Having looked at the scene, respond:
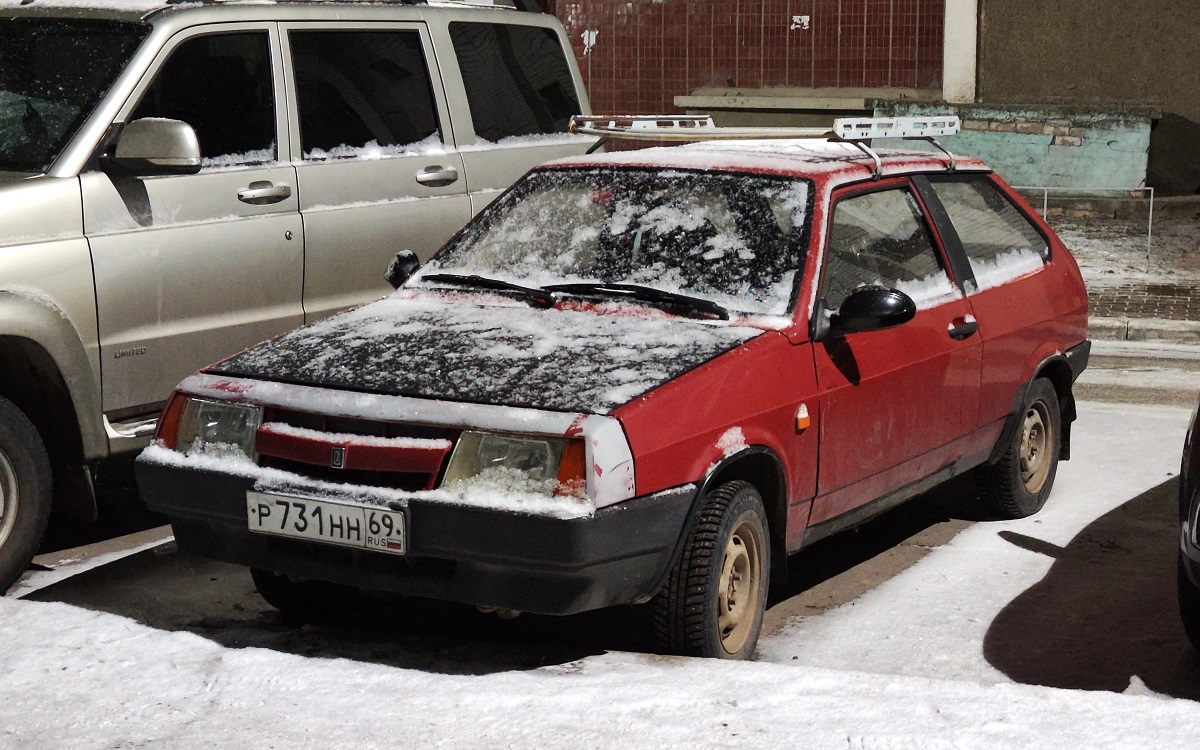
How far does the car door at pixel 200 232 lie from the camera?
5.95m

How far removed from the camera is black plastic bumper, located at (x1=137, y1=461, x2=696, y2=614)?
4.24 metres

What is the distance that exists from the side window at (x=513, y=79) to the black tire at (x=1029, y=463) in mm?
2694

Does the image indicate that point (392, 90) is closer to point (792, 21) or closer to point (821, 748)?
point (821, 748)

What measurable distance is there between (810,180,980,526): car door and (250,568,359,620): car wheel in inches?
61.2

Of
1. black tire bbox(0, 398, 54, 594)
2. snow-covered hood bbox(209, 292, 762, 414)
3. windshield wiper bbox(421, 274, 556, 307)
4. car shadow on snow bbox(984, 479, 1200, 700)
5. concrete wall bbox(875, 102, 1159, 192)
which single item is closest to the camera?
snow-covered hood bbox(209, 292, 762, 414)

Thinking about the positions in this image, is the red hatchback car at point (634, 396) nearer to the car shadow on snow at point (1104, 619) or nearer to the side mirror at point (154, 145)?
the car shadow on snow at point (1104, 619)

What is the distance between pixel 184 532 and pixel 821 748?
204 centimetres

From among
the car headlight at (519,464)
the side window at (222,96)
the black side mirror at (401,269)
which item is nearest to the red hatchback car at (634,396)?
the car headlight at (519,464)

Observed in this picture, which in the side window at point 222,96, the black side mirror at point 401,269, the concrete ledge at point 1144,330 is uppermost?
the side window at point 222,96

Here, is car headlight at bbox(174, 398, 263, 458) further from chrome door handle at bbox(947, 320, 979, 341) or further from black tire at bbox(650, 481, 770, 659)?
chrome door handle at bbox(947, 320, 979, 341)

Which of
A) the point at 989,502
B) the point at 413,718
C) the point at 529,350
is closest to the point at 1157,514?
the point at 989,502

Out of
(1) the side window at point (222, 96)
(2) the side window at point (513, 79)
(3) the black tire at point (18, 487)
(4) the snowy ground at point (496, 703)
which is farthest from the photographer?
(2) the side window at point (513, 79)

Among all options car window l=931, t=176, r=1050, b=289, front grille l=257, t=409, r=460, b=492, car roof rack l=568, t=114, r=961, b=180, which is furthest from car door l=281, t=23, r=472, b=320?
car window l=931, t=176, r=1050, b=289

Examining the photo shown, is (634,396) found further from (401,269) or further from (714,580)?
(401,269)
